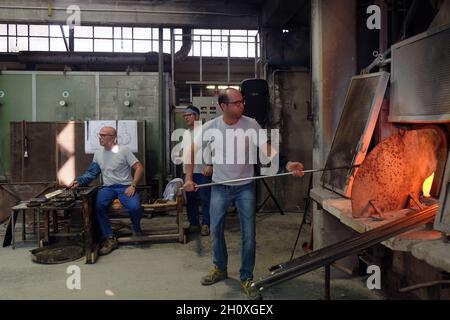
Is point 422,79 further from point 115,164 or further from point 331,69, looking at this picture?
point 115,164

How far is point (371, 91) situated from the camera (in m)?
3.77

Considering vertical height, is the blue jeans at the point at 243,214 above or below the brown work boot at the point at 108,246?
above

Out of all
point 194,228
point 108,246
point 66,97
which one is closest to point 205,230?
point 194,228

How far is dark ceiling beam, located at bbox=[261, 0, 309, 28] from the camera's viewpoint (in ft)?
21.3

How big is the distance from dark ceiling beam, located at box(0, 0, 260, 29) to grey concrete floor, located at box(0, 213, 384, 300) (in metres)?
4.10

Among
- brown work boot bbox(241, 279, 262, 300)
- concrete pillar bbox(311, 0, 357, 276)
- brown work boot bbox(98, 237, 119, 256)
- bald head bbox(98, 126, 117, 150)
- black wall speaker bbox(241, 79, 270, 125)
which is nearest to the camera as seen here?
brown work boot bbox(241, 279, 262, 300)

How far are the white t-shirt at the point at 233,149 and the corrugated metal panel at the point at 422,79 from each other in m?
1.32

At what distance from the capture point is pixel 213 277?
4.00 m

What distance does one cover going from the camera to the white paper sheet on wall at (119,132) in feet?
24.7

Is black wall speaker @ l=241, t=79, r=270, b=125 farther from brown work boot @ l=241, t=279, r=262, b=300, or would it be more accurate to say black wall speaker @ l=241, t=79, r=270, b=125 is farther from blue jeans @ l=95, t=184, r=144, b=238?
brown work boot @ l=241, t=279, r=262, b=300

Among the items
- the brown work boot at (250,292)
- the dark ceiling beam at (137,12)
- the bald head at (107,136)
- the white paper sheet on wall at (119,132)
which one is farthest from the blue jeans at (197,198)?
the dark ceiling beam at (137,12)

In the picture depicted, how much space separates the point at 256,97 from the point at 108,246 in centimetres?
384

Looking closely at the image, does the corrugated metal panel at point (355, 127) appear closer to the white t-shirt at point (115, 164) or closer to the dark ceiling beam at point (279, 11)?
the white t-shirt at point (115, 164)

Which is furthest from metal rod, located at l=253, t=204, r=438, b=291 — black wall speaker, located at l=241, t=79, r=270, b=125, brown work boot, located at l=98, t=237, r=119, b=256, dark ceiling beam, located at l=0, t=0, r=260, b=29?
dark ceiling beam, located at l=0, t=0, r=260, b=29
